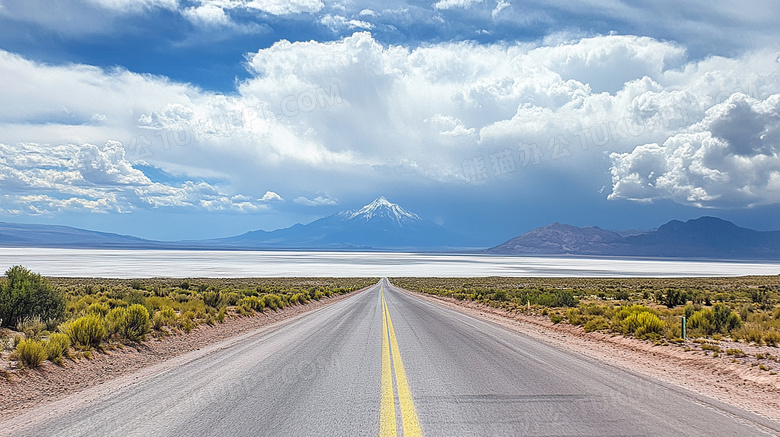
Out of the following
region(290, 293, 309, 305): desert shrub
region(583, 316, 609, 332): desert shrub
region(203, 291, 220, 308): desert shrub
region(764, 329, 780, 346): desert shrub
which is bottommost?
region(290, 293, 309, 305): desert shrub

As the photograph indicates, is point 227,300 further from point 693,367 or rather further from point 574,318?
point 693,367

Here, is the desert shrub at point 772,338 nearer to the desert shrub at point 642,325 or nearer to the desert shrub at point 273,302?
the desert shrub at point 642,325

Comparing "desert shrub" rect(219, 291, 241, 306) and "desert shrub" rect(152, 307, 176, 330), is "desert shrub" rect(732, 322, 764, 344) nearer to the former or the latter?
"desert shrub" rect(152, 307, 176, 330)

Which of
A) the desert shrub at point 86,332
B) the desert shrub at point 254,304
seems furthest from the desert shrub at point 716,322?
the desert shrub at point 254,304

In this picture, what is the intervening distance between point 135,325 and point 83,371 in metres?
3.87

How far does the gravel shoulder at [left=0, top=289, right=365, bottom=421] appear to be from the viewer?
7.50 metres

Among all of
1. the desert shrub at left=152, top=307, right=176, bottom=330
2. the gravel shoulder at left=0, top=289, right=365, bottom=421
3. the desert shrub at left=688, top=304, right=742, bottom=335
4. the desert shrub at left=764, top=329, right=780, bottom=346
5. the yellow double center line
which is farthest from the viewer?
the desert shrub at left=688, top=304, right=742, bottom=335

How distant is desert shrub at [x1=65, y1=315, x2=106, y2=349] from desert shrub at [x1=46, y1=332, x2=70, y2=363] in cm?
47

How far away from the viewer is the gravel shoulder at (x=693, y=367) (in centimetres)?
787

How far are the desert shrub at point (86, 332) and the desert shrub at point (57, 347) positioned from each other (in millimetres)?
474

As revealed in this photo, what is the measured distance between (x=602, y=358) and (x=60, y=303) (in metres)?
Result: 16.2

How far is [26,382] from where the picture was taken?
830 cm

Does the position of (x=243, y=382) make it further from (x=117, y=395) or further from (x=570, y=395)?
(x=570, y=395)

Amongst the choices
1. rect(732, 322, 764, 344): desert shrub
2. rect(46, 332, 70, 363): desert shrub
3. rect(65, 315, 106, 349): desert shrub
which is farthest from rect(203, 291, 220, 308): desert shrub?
rect(732, 322, 764, 344): desert shrub
